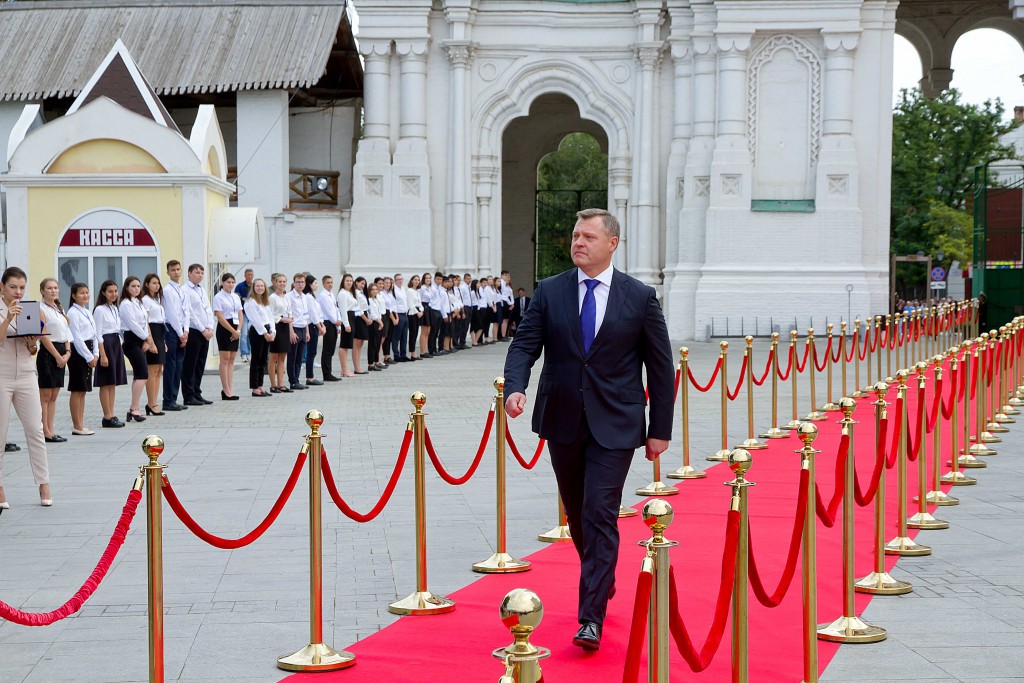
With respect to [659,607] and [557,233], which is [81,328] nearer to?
[659,607]

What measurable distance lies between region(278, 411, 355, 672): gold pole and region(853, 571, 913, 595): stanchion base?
302 centimetres

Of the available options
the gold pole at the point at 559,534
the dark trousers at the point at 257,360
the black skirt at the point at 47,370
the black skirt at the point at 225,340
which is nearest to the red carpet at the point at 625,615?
the gold pole at the point at 559,534

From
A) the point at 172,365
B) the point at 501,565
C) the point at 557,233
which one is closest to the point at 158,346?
the point at 172,365

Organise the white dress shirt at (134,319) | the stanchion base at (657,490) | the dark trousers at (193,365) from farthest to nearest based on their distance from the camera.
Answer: the dark trousers at (193,365) < the white dress shirt at (134,319) < the stanchion base at (657,490)

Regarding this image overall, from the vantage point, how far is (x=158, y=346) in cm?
1590

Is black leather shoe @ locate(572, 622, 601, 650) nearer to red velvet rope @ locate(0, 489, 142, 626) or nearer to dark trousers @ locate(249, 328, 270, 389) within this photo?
red velvet rope @ locate(0, 489, 142, 626)

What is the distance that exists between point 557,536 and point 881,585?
7.25 feet

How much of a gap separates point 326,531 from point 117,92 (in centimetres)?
A: 1685

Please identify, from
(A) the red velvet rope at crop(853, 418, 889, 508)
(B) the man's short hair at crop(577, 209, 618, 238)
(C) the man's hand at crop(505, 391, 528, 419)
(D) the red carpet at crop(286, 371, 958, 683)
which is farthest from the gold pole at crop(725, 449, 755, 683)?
(A) the red velvet rope at crop(853, 418, 889, 508)

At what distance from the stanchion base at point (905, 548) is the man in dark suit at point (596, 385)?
9.43 ft

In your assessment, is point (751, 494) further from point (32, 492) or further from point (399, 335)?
point (399, 335)

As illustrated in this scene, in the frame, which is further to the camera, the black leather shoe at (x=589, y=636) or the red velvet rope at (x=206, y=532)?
the black leather shoe at (x=589, y=636)

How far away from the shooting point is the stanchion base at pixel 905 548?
846 centimetres

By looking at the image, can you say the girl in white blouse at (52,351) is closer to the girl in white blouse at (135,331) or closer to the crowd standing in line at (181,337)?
the crowd standing in line at (181,337)
